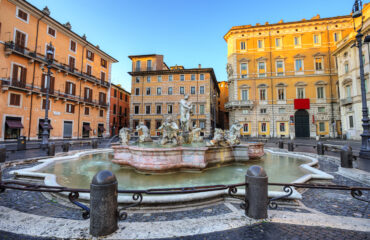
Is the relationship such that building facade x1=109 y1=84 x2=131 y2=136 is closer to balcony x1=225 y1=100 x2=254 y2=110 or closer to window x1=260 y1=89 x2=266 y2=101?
balcony x1=225 y1=100 x2=254 y2=110

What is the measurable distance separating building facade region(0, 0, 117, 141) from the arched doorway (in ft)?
112

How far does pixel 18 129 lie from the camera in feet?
66.5

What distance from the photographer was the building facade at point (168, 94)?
113 feet

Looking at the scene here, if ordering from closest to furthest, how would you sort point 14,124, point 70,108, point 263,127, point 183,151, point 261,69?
point 183,151, point 14,124, point 70,108, point 263,127, point 261,69

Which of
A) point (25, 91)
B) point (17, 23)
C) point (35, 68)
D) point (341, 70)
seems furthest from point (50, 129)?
point (341, 70)

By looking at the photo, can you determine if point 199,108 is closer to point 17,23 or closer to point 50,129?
point 50,129

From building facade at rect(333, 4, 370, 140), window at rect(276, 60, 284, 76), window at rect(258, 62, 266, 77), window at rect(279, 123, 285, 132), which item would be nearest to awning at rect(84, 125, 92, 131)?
window at rect(258, 62, 266, 77)

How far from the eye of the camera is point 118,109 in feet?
130

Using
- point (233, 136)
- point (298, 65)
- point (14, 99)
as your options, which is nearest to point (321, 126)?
point (298, 65)

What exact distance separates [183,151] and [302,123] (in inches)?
1226

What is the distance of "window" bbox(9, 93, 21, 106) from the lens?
19469mm

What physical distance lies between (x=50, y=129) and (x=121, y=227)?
88.4 feet

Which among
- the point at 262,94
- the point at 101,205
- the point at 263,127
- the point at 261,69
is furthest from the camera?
the point at 261,69

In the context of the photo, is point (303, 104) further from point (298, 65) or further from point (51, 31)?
point (51, 31)
